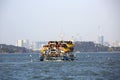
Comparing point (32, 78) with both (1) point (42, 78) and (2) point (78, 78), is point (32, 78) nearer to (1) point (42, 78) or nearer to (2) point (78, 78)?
(1) point (42, 78)

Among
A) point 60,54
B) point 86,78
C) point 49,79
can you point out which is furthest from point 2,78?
point 60,54

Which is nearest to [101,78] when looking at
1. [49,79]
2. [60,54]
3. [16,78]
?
[49,79]

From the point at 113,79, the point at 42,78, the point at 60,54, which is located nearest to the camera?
the point at 113,79

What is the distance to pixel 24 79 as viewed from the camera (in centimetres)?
10494

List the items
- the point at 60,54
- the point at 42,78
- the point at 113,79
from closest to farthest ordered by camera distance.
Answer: the point at 113,79, the point at 42,78, the point at 60,54

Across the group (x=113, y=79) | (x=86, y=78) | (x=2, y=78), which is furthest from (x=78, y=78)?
(x=2, y=78)

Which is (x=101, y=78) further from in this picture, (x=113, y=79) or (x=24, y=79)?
(x=24, y=79)

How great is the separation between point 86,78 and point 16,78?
49.4 feet

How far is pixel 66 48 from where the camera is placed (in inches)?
7869

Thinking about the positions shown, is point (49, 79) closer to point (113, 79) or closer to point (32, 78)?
point (32, 78)

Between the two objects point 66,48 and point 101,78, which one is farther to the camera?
point 66,48

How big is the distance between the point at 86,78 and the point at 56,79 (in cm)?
636

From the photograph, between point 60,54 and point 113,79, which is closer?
point 113,79

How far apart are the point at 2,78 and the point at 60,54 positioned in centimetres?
9091
